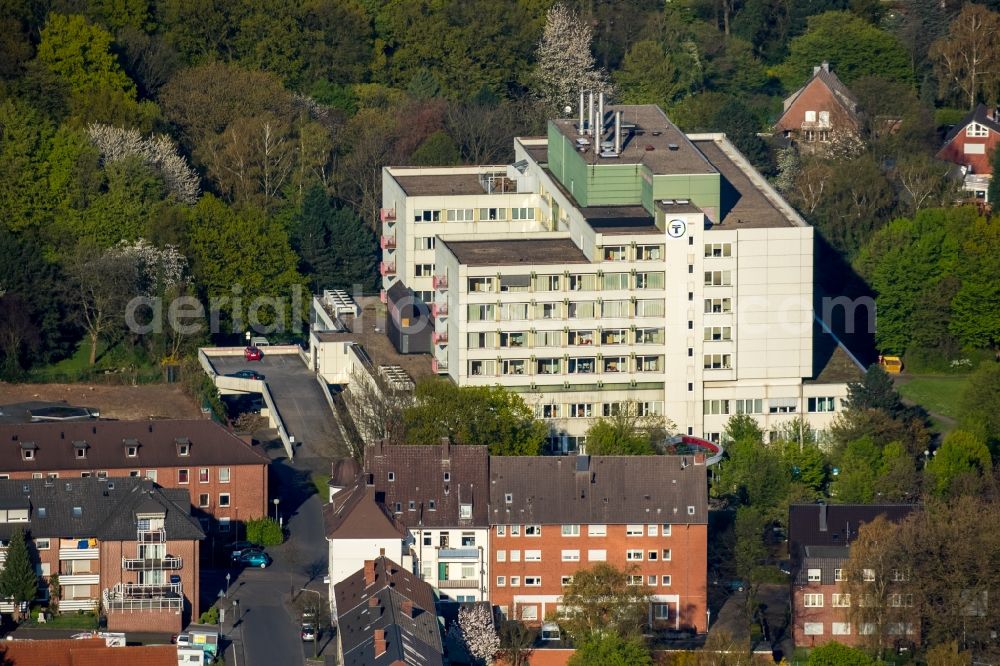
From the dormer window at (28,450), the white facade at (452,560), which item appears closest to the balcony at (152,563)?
the white facade at (452,560)

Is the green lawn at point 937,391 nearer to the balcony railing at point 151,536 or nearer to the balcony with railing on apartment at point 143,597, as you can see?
the balcony railing at point 151,536

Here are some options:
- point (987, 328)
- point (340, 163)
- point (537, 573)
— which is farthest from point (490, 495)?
point (340, 163)

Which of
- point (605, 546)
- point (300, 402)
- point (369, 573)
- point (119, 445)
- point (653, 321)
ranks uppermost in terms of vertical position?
point (653, 321)

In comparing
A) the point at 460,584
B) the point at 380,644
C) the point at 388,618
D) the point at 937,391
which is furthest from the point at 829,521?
the point at 937,391

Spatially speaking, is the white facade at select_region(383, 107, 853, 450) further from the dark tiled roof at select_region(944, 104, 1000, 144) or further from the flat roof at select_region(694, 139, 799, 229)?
the dark tiled roof at select_region(944, 104, 1000, 144)

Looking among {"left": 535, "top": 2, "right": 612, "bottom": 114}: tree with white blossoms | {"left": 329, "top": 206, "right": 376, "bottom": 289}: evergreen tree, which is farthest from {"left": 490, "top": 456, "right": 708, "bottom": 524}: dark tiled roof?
{"left": 535, "top": 2, "right": 612, "bottom": 114}: tree with white blossoms

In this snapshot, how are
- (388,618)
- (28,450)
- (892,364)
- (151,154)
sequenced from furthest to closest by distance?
(151,154) < (892,364) < (28,450) < (388,618)

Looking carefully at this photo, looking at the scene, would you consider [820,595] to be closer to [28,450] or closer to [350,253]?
[28,450]
